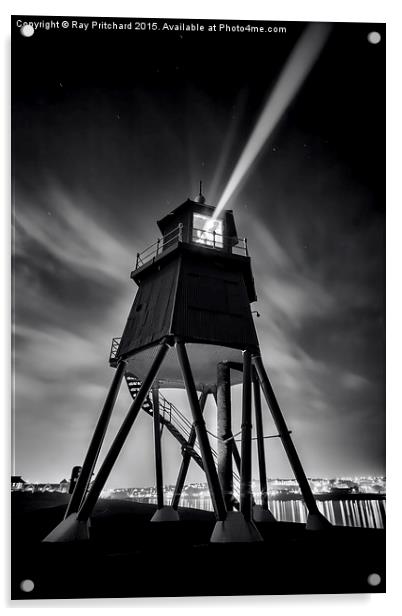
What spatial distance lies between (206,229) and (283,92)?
13.5 ft

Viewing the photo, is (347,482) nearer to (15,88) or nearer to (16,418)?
(16,418)

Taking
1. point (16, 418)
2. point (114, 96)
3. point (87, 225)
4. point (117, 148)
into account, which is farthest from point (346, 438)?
point (114, 96)

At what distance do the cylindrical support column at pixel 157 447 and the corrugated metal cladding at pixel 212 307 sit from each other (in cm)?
517

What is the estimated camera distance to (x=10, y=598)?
6.13m

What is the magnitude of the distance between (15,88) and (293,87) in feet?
18.0

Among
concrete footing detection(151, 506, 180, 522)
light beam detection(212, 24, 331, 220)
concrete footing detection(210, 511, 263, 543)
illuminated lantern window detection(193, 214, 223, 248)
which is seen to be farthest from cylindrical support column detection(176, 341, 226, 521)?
concrete footing detection(151, 506, 180, 522)

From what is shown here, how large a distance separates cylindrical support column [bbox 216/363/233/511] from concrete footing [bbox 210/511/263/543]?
2.82m

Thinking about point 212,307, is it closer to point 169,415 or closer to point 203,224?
point 203,224

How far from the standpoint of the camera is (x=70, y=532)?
745cm

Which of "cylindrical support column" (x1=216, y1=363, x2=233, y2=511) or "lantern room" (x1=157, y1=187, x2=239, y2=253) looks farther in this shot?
"lantern room" (x1=157, y1=187, x2=239, y2=253)

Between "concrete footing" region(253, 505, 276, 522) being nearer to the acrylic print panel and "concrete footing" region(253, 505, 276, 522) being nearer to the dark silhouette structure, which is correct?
the dark silhouette structure

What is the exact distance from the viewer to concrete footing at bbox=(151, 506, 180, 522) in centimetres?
1280

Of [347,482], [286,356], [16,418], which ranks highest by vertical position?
[286,356]

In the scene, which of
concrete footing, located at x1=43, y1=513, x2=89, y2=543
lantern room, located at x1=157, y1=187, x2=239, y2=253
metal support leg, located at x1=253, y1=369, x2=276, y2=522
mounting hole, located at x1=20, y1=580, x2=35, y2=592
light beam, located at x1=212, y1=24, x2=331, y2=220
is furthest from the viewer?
metal support leg, located at x1=253, y1=369, x2=276, y2=522
